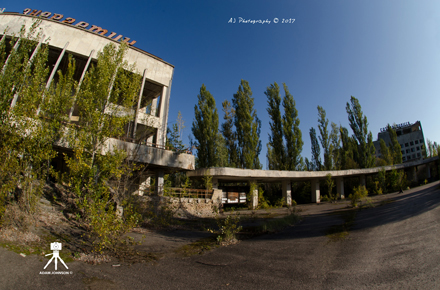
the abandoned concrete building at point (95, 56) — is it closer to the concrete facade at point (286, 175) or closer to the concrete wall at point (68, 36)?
the concrete wall at point (68, 36)

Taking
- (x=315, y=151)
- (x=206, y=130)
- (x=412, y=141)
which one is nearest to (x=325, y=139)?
(x=315, y=151)

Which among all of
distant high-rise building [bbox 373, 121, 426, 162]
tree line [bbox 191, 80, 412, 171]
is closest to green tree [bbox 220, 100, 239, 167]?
tree line [bbox 191, 80, 412, 171]

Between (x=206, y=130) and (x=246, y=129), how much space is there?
15.8ft

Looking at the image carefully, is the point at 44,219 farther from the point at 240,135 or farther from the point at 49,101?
the point at 240,135

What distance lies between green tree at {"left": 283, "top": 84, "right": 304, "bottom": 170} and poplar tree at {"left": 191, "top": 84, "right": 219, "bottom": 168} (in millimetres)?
8680

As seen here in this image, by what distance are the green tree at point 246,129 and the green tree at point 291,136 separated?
3350 mm

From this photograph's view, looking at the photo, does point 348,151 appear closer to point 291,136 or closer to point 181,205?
point 291,136

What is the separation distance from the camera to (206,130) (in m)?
22.8

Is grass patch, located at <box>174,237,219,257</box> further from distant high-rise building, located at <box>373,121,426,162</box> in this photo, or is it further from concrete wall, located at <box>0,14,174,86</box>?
distant high-rise building, located at <box>373,121,426,162</box>

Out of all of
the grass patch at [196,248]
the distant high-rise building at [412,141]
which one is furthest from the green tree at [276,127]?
the distant high-rise building at [412,141]

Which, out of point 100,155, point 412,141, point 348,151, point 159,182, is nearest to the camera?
point 100,155

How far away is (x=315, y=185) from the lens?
2555 centimetres

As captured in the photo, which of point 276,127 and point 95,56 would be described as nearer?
point 95,56

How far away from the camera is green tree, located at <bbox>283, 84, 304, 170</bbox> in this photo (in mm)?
24281
